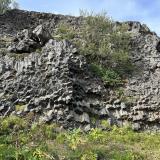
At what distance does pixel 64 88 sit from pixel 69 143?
15.3ft

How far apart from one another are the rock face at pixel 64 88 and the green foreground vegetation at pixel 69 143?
870 mm

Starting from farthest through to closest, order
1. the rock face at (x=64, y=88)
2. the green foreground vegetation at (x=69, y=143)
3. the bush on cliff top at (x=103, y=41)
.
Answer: the bush on cliff top at (x=103, y=41) → the rock face at (x=64, y=88) → the green foreground vegetation at (x=69, y=143)

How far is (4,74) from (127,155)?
30.0 feet

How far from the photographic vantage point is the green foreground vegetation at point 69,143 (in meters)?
18.9

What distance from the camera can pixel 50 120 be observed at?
2356 centimetres

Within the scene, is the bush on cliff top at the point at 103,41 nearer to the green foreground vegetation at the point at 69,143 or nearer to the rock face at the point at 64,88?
the rock face at the point at 64,88

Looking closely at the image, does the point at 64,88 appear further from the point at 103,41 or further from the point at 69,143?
the point at 103,41

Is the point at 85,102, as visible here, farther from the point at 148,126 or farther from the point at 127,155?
the point at 127,155

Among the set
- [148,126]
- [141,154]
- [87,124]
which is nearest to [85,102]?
[87,124]

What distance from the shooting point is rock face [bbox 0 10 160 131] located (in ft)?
79.3

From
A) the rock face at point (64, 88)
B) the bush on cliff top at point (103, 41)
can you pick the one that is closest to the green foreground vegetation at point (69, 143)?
the rock face at point (64, 88)

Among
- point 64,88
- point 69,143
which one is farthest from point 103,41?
point 69,143

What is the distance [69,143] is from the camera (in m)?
20.8

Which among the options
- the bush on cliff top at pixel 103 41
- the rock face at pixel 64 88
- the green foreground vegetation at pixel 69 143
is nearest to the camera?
the green foreground vegetation at pixel 69 143
